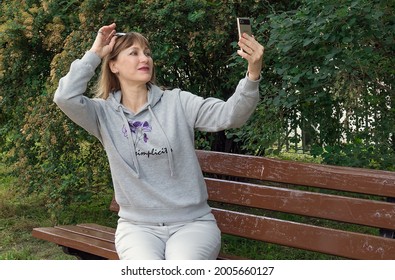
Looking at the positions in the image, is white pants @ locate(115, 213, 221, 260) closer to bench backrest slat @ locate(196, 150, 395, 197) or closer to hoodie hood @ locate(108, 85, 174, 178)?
hoodie hood @ locate(108, 85, 174, 178)

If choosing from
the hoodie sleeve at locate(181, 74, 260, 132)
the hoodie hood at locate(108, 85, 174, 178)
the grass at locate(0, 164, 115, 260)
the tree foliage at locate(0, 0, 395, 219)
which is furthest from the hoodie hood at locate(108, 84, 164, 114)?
the grass at locate(0, 164, 115, 260)

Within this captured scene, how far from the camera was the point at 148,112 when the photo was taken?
12.0 feet

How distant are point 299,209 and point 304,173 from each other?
183 mm

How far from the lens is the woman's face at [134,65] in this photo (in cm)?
370

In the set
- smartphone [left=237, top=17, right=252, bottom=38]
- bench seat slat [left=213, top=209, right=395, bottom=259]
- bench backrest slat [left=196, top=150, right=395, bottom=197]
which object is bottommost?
bench seat slat [left=213, top=209, right=395, bottom=259]

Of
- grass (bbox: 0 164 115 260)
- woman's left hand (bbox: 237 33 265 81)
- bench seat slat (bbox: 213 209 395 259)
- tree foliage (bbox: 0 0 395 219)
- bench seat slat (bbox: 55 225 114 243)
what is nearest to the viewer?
woman's left hand (bbox: 237 33 265 81)

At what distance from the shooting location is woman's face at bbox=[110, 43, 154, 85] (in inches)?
145

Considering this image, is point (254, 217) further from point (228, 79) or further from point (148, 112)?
point (228, 79)

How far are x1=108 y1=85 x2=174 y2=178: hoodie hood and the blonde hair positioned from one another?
0.21 ft

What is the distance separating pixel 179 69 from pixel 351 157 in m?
1.79

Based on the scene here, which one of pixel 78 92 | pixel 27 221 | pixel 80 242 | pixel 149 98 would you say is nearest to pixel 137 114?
pixel 149 98

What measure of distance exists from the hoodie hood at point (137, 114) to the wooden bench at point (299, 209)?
580mm

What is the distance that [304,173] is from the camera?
3.77 metres

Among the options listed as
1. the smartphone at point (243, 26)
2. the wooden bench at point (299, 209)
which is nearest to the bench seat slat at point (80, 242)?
the wooden bench at point (299, 209)
